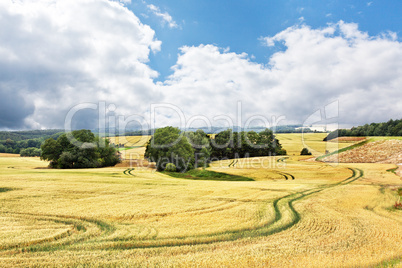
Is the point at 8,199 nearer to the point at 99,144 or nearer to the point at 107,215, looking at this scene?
the point at 107,215

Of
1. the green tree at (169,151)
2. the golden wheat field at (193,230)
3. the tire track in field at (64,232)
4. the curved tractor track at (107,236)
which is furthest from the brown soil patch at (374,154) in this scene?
the tire track in field at (64,232)

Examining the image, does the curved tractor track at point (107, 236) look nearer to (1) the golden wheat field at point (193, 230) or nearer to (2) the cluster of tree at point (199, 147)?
(1) the golden wheat field at point (193, 230)

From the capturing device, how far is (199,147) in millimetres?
75688

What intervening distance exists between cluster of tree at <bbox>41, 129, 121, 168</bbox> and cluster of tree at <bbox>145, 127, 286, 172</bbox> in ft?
47.0

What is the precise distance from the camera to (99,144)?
204ft

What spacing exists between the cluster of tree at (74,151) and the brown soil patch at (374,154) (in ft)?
202

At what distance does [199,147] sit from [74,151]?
38.0 metres

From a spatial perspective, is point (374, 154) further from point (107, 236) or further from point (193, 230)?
point (107, 236)

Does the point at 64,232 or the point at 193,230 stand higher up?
the point at 64,232

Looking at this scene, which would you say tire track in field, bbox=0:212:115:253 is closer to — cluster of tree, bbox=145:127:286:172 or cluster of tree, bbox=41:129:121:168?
cluster of tree, bbox=145:127:286:172

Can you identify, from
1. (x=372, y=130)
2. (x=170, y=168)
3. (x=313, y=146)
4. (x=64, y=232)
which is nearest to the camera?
(x=64, y=232)

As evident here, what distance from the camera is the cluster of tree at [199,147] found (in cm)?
5562

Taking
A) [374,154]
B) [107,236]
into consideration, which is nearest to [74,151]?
[107,236]

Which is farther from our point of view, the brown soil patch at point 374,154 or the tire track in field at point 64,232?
the brown soil patch at point 374,154
